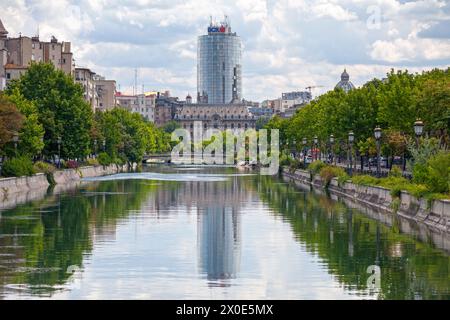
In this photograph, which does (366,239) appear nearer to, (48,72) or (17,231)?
(17,231)

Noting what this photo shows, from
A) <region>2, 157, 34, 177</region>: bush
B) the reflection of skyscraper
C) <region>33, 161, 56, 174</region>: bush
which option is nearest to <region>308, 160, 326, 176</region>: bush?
<region>33, 161, 56, 174</region>: bush

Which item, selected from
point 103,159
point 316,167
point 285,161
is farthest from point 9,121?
point 285,161

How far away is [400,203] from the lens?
2466 inches

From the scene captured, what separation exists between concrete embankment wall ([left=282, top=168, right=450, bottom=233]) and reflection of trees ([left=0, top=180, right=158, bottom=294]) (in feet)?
48.2

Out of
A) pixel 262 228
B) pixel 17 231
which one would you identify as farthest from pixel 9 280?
pixel 262 228

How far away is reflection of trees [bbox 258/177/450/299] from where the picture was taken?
33.9 m

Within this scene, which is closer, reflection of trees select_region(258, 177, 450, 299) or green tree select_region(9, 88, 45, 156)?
reflection of trees select_region(258, 177, 450, 299)

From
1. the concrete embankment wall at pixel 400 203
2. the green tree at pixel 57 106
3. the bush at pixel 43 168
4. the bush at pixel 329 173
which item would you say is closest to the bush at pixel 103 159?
the green tree at pixel 57 106

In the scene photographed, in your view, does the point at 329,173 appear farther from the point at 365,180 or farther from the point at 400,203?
the point at 400,203

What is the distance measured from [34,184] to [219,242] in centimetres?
5132

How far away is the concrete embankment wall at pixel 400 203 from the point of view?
51.5 meters

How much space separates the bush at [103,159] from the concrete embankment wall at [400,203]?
62661mm

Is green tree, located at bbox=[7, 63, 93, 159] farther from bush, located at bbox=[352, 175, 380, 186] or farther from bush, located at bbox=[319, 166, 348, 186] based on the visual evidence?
bush, located at bbox=[352, 175, 380, 186]
